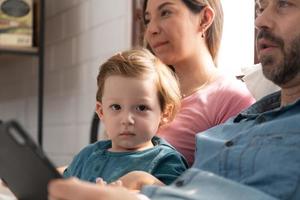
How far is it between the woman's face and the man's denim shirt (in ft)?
1.37

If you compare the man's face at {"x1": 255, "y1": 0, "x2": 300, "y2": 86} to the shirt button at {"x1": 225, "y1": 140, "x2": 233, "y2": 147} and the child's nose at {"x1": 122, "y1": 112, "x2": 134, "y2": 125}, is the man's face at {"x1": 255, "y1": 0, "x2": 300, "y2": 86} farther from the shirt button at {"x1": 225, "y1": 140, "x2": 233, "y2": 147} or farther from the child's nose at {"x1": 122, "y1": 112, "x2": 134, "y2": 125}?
the child's nose at {"x1": 122, "y1": 112, "x2": 134, "y2": 125}

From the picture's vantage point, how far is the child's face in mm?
1158

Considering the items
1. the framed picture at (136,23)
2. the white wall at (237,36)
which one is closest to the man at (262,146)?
the white wall at (237,36)

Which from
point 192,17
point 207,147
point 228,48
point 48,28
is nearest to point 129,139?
point 207,147

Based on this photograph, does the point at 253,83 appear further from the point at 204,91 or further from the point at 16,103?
the point at 16,103

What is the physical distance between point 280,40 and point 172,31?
1.59 feet

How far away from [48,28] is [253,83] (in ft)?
5.56

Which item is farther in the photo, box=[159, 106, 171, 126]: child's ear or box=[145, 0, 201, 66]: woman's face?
box=[145, 0, 201, 66]: woman's face

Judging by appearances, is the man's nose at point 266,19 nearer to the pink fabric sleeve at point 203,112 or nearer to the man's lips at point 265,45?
the man's lips at point 265,45

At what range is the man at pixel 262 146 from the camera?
84cm

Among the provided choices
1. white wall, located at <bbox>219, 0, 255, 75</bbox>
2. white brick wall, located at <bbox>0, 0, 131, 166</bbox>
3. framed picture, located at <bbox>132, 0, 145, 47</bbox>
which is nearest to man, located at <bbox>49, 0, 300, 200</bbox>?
white wall, located at <bbox>219, 0, 255, 75</bbox>

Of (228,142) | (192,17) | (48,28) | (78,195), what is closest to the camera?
(78,195)

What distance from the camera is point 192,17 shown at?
1.45 metres

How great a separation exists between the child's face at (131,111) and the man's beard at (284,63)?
0.28 meters
